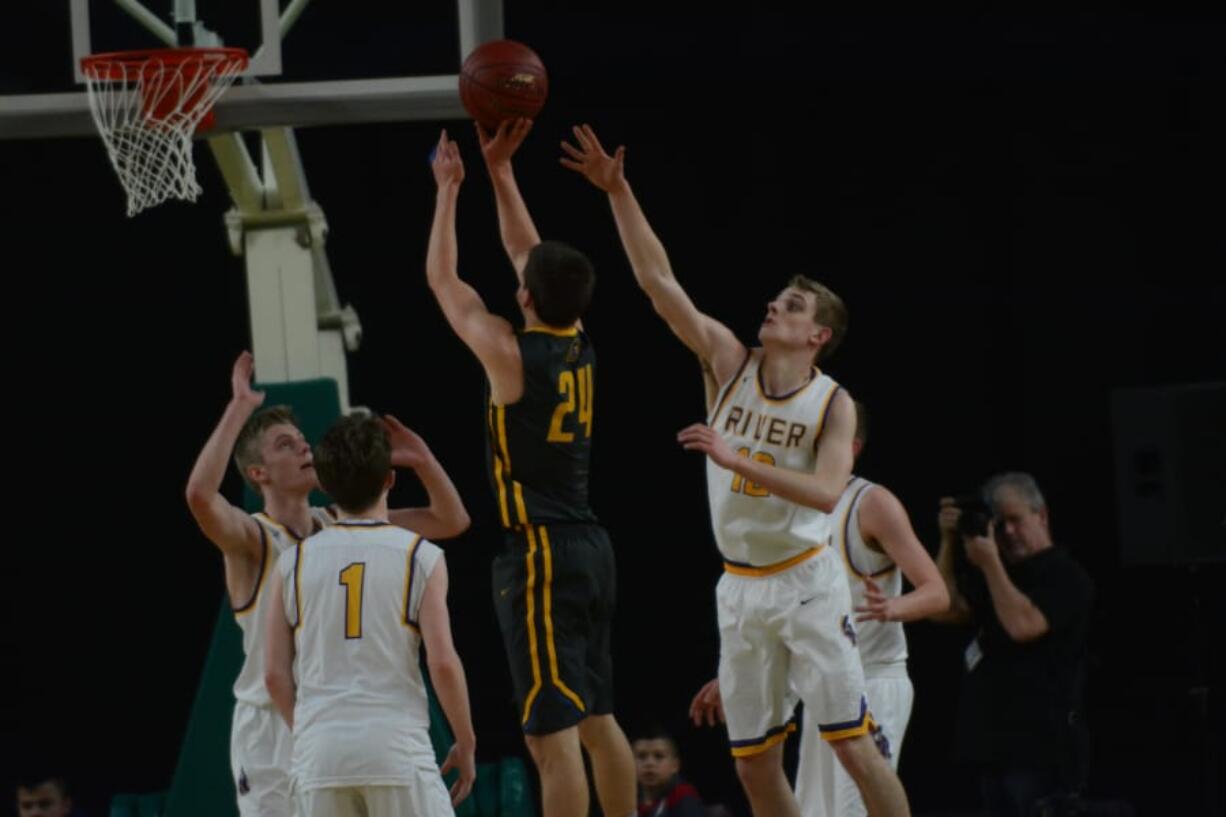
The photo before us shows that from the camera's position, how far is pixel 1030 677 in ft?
31.1

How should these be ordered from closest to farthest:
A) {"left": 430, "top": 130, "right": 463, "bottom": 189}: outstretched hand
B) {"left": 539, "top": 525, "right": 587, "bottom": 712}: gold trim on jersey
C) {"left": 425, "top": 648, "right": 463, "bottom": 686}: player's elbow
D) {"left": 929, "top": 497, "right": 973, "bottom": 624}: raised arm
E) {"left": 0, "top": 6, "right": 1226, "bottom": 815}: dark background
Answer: {"left": 425, "top": 648, "right": 463, "bottom": 686}: player's elbow
{"left": 539, "top": 525, "right": 587, "bottom": 712}: gold trim on jersey
{"left": 430, "top": 130, "right": 463, "bottom": 189}: outstretched hand
{"left": 929, "top": 497, "right": 973, "bottom": 624}: raised arm
{"left": 0, "top": 6, "right": 1226, "bottom": 815}: dark background

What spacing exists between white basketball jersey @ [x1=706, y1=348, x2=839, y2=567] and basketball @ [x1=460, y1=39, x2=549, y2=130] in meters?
1.08

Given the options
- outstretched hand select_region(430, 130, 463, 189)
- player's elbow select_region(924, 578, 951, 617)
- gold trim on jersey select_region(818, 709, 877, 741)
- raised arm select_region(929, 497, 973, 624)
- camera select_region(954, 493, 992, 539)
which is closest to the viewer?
outstretched hand select_region(430, 130, 463, 189)

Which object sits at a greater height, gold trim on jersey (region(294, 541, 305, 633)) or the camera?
gold trim on jersey (region(294, 541, 305, 633))

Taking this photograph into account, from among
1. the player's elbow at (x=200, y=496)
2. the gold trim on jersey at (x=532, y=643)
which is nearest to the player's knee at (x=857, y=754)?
the gold trim on jersey at (x=532, y=643)

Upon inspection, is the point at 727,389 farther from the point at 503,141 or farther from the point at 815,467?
the point at 503,141

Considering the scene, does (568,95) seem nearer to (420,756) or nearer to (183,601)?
(183,601)

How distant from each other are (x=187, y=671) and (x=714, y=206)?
3.76m

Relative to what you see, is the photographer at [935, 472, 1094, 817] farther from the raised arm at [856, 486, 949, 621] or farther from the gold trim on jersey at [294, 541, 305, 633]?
the gold trim on jersey at [294, 541, 305, 633]

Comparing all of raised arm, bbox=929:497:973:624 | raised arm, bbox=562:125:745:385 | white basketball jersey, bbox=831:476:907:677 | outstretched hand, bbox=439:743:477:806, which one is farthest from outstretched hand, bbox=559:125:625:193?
raised arm, bbox=929:497:973:624

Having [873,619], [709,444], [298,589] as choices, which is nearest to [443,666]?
[298,589]

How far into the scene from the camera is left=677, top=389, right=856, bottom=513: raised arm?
6176 millimetres

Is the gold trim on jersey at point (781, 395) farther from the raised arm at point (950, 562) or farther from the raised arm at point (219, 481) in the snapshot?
the raised arm at point (950, 562)

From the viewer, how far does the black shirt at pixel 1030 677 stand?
941cm
